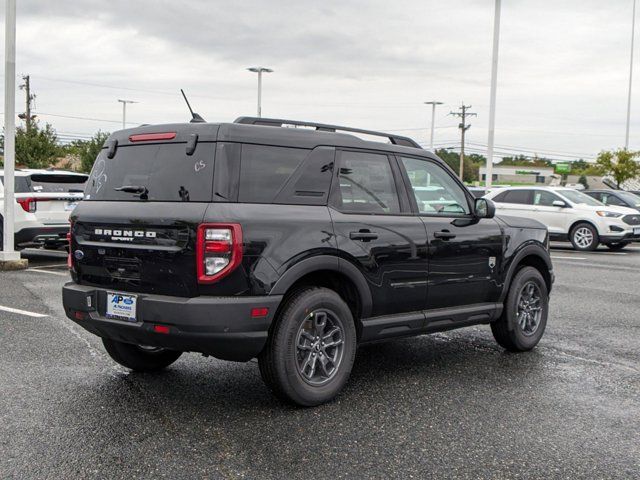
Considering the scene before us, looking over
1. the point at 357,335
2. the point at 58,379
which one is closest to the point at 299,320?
the point at 357,335

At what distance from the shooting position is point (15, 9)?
12906mm

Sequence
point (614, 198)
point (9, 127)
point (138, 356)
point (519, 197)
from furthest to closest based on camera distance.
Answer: point (614, 198)
point (519, 197)
point (9, 127)
point (138, 356)

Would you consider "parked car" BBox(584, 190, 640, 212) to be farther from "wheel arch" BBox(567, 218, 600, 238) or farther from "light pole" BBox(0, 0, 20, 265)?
"light pole" BBox(0, 0, 20, 265)

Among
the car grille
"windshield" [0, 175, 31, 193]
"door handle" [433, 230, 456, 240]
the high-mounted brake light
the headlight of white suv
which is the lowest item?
the car grille

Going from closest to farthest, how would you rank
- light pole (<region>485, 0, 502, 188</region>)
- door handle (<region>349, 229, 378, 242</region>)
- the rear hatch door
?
the rear hatch door, door handle (<region>349, 229, 378, 242</region>), light pole (<region>485, 0, 502, 188</region>)

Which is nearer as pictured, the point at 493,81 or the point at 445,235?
the point at 445,235

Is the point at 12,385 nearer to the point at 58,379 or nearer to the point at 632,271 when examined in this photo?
the point at 58,379

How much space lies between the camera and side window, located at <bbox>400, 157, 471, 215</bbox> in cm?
596

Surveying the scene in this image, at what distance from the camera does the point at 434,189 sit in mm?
6203

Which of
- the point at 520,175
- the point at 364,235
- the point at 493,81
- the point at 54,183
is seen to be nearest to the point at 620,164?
the point at 493,81

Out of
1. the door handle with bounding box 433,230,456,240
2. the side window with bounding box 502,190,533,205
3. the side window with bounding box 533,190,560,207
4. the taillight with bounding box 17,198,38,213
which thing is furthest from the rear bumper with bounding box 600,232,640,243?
the door handle with bounding box 433,230,456,240

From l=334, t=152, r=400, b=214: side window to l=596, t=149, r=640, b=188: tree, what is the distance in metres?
48.3

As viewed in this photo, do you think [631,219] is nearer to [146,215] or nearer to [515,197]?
[515,197]

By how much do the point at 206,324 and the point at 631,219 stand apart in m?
17.3
